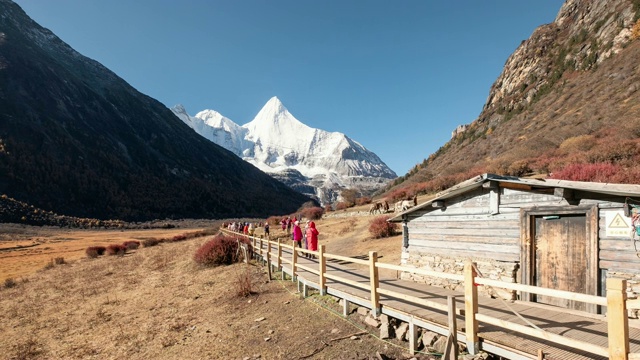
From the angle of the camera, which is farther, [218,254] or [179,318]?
[218,254]

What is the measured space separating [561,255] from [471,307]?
4.32 metres

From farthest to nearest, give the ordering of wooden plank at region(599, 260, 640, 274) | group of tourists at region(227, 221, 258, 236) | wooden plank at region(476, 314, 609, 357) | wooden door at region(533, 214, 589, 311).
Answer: group of tourists at region(227, 221, 258, 236) < wooden door at region(533, 214, 589, 311) < wooden plank at region(599, 260, 640, 274) < wooden plank at region(476, 314, 609, 357)

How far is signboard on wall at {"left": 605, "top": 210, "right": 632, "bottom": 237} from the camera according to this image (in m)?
7.26

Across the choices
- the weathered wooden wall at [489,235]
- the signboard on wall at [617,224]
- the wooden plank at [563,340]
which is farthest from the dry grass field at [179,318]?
the signboard on wall at [617,224]

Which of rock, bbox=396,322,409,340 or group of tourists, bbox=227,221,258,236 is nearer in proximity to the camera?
rock, bbox=396,322,409,340

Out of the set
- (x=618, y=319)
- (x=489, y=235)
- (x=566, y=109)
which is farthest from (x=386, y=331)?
(x=566, y=109)

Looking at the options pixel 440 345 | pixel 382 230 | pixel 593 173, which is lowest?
pixel 440 345

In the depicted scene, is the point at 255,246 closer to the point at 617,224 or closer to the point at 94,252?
the point at 617,224

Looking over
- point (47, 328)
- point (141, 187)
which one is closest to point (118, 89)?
point (141, 187)

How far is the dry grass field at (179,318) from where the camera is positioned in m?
8.70

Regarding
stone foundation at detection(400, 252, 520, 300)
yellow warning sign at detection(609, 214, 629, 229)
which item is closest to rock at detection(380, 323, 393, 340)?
stone foundation at detection(400, 252, 520, 300)

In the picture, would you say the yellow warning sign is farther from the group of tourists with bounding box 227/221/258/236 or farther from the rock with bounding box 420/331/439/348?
the group of tourists with bounding box 227/221/258/236

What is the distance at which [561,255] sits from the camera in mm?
8391

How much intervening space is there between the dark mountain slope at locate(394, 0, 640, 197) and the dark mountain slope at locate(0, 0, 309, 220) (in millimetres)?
66267
